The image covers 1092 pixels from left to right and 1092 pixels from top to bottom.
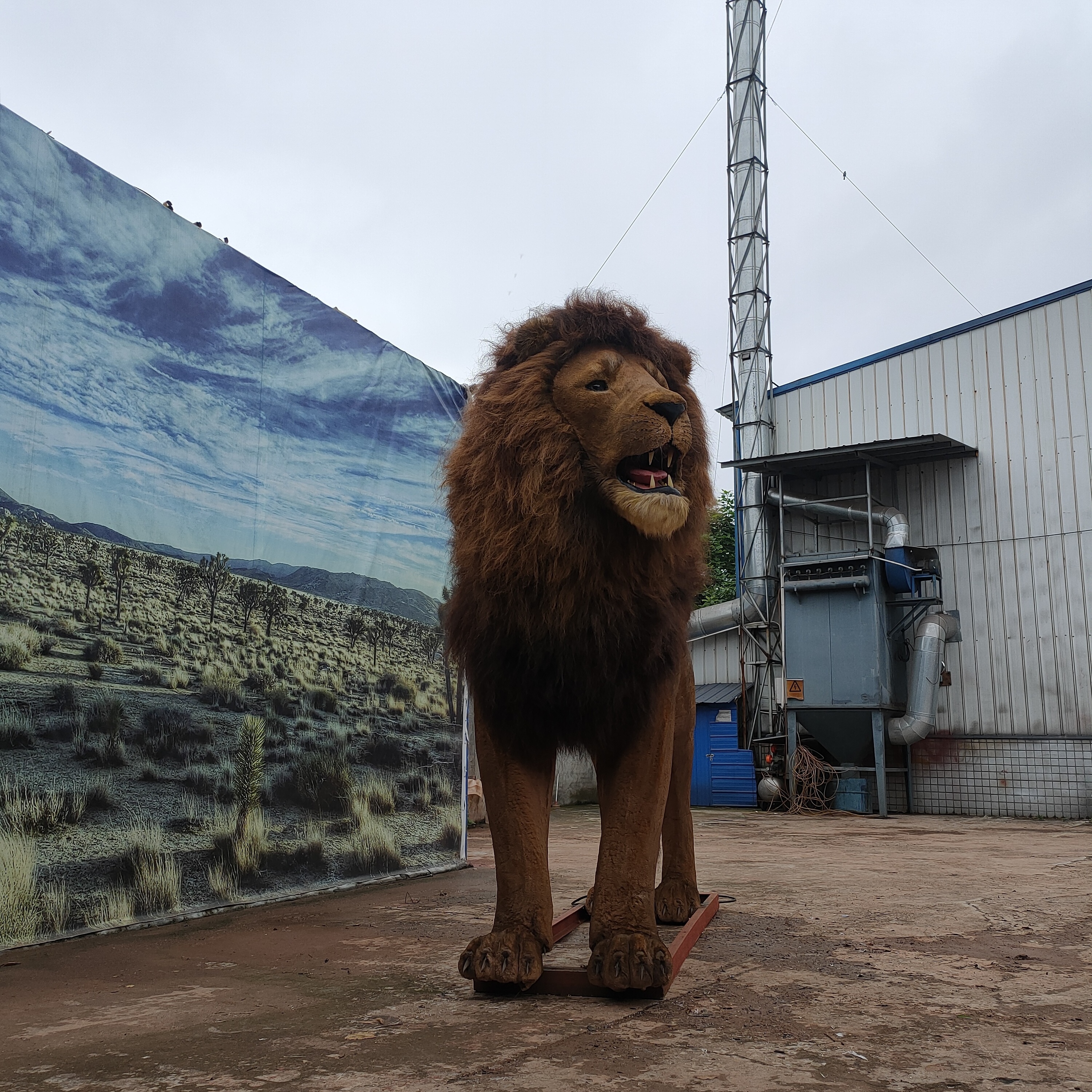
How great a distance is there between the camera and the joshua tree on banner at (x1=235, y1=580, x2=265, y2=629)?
5.07 metres

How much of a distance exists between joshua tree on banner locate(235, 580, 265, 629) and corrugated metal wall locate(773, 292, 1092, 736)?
37.2 feet

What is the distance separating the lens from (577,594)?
2.91 metres

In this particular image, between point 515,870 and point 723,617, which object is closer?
point 515,870

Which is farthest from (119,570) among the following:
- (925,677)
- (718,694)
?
(718,694)

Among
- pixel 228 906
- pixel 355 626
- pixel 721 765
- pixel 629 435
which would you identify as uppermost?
pixel 629 435

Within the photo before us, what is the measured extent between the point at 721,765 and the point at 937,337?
7.12 m

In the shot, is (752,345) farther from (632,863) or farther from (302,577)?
(632,863)

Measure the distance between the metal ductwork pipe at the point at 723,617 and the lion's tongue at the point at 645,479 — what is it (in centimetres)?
1262

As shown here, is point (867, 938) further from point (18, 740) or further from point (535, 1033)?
point (18, 740)

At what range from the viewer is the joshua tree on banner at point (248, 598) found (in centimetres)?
507

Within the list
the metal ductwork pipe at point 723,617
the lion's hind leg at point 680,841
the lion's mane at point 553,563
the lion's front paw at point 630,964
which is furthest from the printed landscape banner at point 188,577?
the metal ductwork pipe at point 723,617

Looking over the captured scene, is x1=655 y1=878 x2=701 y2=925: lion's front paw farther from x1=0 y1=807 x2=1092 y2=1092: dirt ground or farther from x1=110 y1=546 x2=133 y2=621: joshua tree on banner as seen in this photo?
x1=110 y1=546 x2=133 y2=621: joshua tree on banner

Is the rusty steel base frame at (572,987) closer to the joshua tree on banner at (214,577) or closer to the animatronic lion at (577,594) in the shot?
the animatronic lion at (577,594)

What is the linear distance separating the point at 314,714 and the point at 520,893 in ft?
9.01
